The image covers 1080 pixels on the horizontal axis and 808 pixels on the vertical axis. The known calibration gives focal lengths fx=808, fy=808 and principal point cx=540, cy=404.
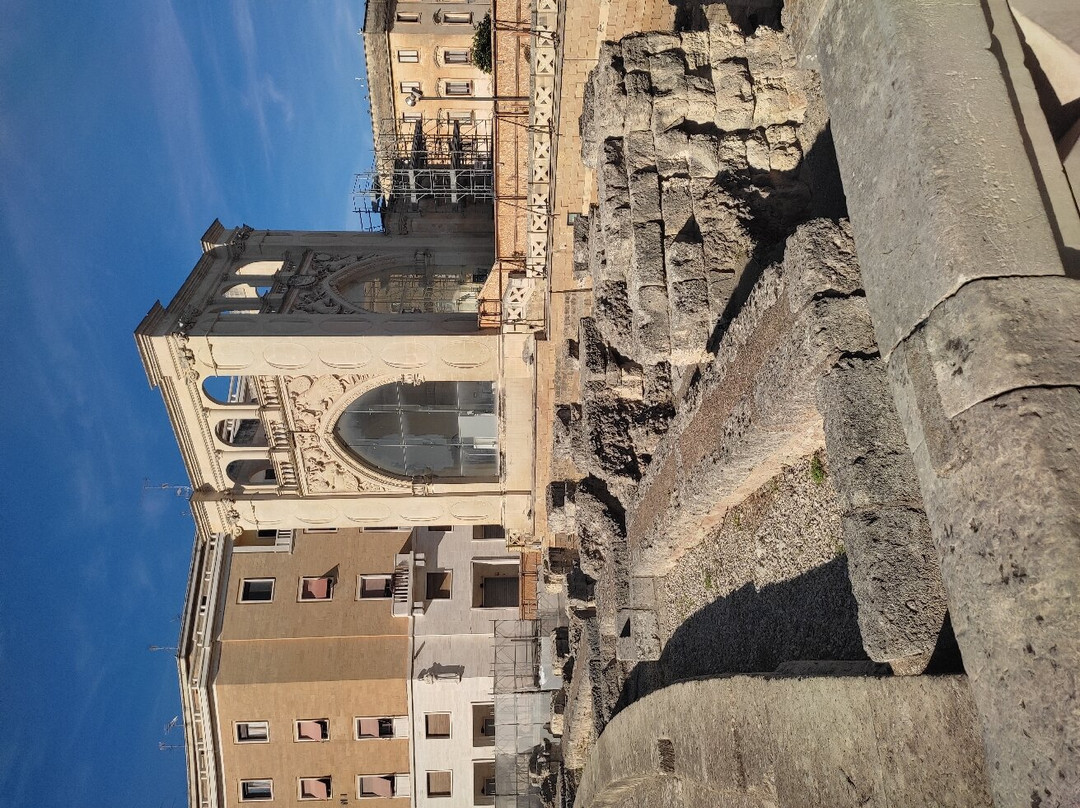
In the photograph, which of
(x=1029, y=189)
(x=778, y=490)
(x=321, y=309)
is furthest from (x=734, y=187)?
(x=321, y=309)

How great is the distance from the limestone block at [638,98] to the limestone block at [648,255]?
30.4 inches

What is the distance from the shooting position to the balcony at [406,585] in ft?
57.7

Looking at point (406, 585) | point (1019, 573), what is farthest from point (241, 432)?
point (1019, 573)

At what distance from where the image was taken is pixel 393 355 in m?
10.6

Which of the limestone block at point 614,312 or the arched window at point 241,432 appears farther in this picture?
the arched window at point 241,432

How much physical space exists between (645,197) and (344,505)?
7797mm

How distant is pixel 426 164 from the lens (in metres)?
19.0

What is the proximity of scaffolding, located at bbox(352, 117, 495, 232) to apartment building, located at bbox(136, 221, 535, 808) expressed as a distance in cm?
216

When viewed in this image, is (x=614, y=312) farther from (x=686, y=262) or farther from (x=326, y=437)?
(x=326, y=437)

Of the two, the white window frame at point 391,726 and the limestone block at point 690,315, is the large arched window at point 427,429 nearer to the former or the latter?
the limestone block at point 690,315

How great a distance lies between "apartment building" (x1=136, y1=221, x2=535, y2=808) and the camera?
10703 mm

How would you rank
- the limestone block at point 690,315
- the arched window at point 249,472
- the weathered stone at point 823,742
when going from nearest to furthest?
the weathered stone at point 823,742, the limestone block at point 690,315, the arched window at point 249,472

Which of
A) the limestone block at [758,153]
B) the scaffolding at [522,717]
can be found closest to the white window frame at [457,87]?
the scaffolding at [522,717]

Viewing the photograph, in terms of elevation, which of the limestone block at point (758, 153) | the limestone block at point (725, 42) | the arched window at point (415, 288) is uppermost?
the arched window at point (415, 288)
